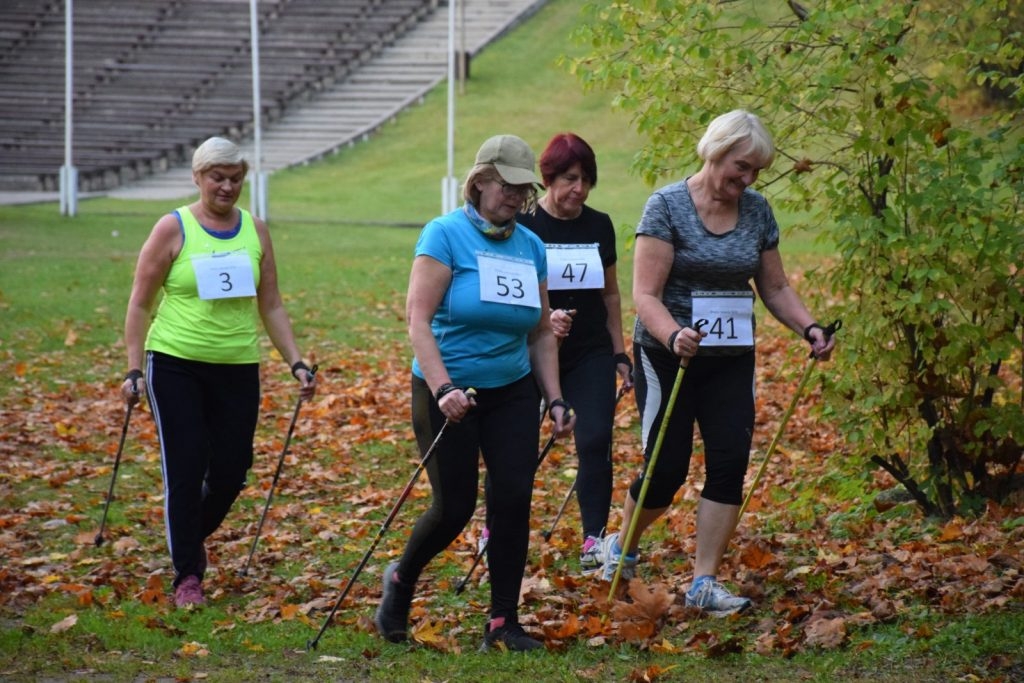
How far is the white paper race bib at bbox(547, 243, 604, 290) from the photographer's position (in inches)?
277

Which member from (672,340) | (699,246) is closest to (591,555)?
(672,340)

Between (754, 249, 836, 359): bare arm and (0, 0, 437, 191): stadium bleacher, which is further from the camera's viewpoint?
(0, 0, 437, 191): stadium bleacher

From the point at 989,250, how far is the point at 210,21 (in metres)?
49.8

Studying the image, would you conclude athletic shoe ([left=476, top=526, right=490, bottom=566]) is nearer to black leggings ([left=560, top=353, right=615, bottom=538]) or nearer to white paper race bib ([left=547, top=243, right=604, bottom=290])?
black leggings ([left=560, top=353, right=615, bottom=538])

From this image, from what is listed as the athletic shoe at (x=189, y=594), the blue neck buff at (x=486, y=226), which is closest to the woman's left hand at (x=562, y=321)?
the blue neck buff at (x=486, y=226)

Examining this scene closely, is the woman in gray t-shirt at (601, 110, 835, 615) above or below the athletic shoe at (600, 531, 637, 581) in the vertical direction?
above

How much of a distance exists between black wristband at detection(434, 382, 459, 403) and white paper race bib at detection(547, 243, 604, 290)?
1.76 meters

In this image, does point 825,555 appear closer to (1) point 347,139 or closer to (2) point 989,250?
(2) point 989,250

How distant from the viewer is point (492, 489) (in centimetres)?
563

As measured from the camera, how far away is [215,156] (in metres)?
6.62

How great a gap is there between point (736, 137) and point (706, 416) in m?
1.18

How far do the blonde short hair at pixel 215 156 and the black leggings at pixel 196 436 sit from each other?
0.90 meters

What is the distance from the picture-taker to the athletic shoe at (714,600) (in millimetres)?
5957

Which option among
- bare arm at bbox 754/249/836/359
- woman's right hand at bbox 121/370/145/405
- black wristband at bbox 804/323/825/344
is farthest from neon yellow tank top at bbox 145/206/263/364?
black wristband at bbox 804/323/825/344
